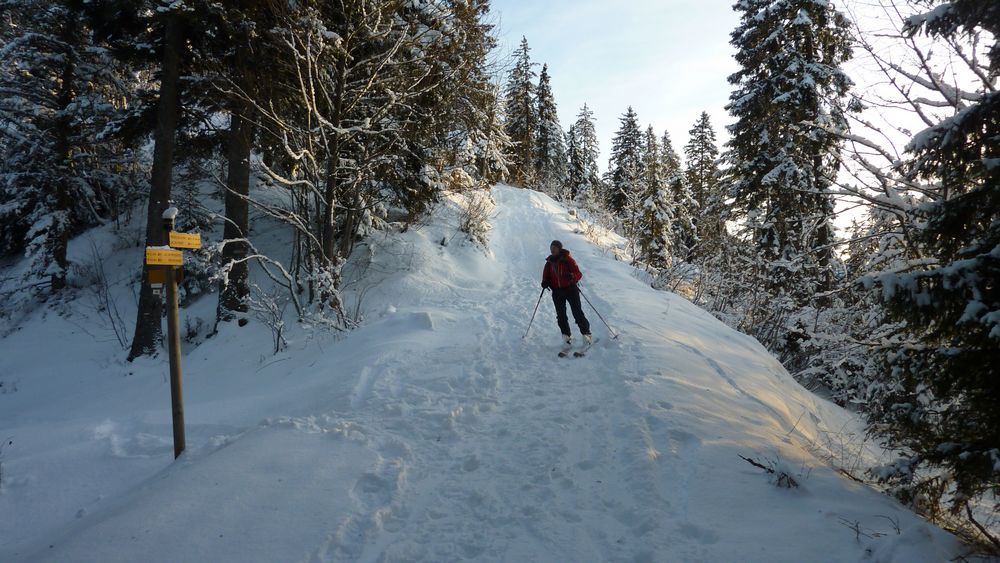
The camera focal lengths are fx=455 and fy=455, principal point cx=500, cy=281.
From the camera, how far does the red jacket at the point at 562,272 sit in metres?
7.92

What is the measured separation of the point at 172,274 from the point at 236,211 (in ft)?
24.2

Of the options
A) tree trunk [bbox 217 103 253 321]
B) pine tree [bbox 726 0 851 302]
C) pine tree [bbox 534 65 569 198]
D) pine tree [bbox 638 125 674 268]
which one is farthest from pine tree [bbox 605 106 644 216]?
tree trunk [bbox 217 103 253 321]

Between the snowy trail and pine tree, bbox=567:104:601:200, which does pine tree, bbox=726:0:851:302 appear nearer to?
the snowy trail

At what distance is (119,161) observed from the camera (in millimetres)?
16609

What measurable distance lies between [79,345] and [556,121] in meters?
41.8

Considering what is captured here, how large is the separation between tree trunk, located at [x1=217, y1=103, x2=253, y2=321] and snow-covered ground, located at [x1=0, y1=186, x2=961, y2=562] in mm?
2271

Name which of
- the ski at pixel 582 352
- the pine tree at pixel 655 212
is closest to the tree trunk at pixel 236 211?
the ski at pixel 582 352

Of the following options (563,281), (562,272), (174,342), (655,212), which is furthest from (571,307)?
(655,212)

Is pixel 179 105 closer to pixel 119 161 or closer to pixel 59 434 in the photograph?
pixel 59 434

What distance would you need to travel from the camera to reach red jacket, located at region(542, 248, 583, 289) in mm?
7918

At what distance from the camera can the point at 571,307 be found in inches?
311

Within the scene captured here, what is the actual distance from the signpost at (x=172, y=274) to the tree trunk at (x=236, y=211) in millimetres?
6577

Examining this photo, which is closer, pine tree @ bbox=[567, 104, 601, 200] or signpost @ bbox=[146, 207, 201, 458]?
signpost @ bbox=[146, 207, 201, 458]

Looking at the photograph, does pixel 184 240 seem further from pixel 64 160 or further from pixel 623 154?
pixel 623 154
